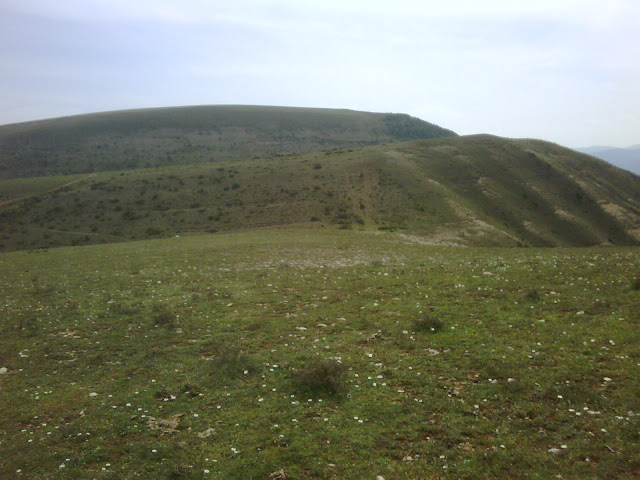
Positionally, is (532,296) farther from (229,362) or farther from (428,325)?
(229,362)

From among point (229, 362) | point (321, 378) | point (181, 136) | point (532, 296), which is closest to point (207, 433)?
point (321, 378)

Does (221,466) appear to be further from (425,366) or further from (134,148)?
(134,148)

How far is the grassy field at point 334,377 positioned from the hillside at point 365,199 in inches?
1015

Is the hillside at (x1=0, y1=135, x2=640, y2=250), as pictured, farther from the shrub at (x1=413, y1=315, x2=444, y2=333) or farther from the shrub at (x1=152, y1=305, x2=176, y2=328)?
the shrub at (x1=152, y1=305, x2=176, y2=328)

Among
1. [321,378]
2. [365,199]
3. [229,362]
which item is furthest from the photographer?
[365,199]

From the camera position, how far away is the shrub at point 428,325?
13.8 metres

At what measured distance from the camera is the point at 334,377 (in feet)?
35.2

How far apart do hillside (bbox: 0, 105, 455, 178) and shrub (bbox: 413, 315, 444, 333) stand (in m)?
108

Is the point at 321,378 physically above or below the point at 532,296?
below

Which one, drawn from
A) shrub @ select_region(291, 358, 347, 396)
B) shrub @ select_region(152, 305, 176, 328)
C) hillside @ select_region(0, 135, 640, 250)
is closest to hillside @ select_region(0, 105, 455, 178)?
hillside @ select_region(0, 135, 640, 250)

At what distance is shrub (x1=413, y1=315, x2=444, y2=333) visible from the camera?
13.8m

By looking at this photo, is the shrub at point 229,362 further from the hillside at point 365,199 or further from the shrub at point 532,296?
the hillside at point 365,199

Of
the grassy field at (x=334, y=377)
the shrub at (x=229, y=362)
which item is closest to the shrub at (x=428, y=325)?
the grassy field at (x=334, y=377)

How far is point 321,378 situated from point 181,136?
145933mm
